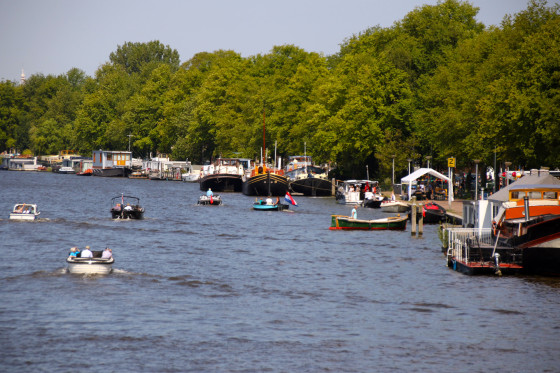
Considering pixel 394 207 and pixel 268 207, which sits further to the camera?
pixel 268 207

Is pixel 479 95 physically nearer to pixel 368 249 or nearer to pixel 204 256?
pixel 368 249

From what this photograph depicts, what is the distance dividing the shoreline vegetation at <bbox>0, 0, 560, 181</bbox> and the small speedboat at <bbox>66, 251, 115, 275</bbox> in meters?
38.9

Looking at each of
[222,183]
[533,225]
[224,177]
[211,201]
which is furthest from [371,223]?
[222,183]

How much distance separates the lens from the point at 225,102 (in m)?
175

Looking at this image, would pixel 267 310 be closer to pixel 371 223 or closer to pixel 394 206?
pixel 371 223

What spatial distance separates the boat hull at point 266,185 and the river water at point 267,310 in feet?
163

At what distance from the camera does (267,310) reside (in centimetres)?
3809

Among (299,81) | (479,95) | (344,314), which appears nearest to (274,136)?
(299,81)

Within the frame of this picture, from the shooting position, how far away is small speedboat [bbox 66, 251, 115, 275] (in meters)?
45.2

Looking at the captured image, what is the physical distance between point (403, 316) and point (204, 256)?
71.3ft

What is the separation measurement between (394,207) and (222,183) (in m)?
52.2

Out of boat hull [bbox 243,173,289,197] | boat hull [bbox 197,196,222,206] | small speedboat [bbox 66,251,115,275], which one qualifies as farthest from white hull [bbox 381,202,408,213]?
small speedboat [bbox 66,251,115,275]

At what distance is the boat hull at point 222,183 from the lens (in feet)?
433

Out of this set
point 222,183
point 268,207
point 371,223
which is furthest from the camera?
point 222,183
